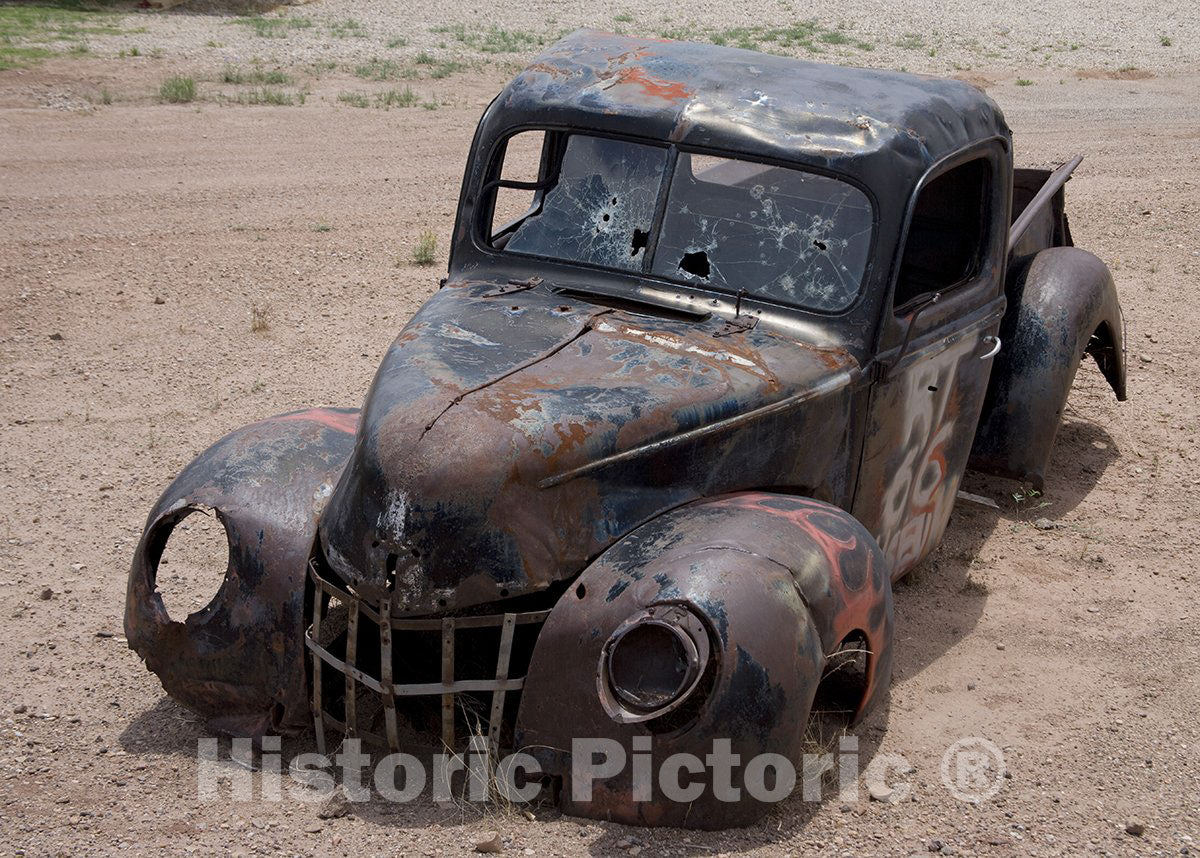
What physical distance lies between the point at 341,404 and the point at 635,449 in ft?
12.0

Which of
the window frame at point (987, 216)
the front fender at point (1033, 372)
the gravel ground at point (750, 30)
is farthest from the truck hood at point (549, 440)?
the gravel ground at point (750, 30)

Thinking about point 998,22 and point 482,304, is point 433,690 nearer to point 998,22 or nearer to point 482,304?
point 482,304

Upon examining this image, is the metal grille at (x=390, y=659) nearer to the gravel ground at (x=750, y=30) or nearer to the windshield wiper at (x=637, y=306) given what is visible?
the windshield wiper at (x=637, y=306)

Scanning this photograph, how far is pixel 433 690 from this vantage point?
3801 mm

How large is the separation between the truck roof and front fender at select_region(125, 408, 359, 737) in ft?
5.19

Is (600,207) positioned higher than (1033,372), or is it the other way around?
(600,207)

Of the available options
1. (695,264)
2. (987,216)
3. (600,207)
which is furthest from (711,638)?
(987,216)

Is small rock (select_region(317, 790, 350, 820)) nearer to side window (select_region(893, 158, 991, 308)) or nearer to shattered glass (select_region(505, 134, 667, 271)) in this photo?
shattered glass (select_region(505, 134, 667, 271))

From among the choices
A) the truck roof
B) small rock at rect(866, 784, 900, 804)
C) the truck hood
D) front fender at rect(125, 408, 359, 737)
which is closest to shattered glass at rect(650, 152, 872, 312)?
the truck roof

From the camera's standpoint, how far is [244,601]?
13.6ft

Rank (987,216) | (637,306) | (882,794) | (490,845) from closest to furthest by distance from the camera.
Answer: (490,845)
(882,794)
(637,306)
(987,216)

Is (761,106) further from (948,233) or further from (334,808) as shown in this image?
(334,808)

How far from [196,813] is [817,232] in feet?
8.77

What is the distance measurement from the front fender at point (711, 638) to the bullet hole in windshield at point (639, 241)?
46.4 inches
